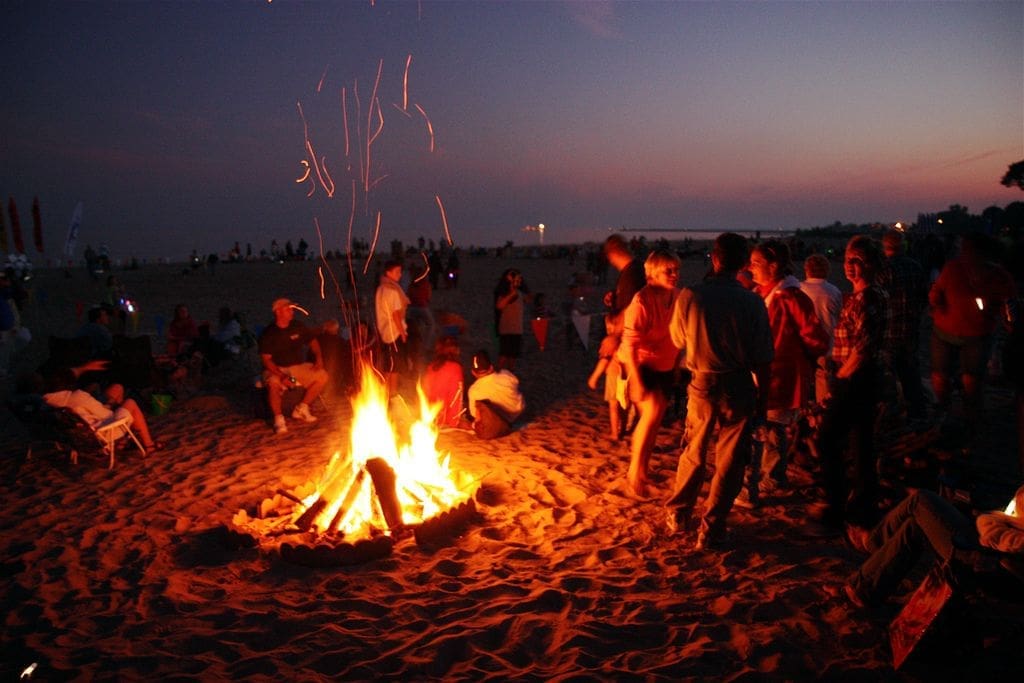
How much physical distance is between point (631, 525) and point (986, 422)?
494cm

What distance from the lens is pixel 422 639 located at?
3543mm

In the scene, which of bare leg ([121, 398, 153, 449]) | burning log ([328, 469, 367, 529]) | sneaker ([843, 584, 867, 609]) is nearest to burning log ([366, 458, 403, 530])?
burning log ([328, 469, 367, 529])

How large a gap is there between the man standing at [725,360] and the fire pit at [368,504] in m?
2.05

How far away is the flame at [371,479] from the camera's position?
4957 mm

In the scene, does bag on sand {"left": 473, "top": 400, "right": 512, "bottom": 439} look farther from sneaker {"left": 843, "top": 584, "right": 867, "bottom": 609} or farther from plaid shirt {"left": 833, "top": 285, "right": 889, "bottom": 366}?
sneaker {"left": 843, "top": 584, "right": 867, "bottom": 609}

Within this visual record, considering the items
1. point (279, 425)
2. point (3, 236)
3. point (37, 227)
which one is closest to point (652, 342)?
point (279, 425)

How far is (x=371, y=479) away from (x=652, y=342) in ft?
8.37

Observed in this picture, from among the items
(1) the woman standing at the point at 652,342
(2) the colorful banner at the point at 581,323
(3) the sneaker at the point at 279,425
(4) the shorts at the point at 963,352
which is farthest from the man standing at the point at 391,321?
(4) the shorts at the point at 963,352

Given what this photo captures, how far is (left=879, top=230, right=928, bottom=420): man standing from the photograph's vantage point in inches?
235

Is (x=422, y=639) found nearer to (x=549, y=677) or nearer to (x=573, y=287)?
(x=549, y=677)

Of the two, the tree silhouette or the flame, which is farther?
the tree silhouette

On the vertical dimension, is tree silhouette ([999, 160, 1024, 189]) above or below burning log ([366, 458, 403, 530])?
above

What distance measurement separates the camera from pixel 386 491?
4910mm

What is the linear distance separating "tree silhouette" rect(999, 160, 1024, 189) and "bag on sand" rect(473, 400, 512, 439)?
40.6 m
